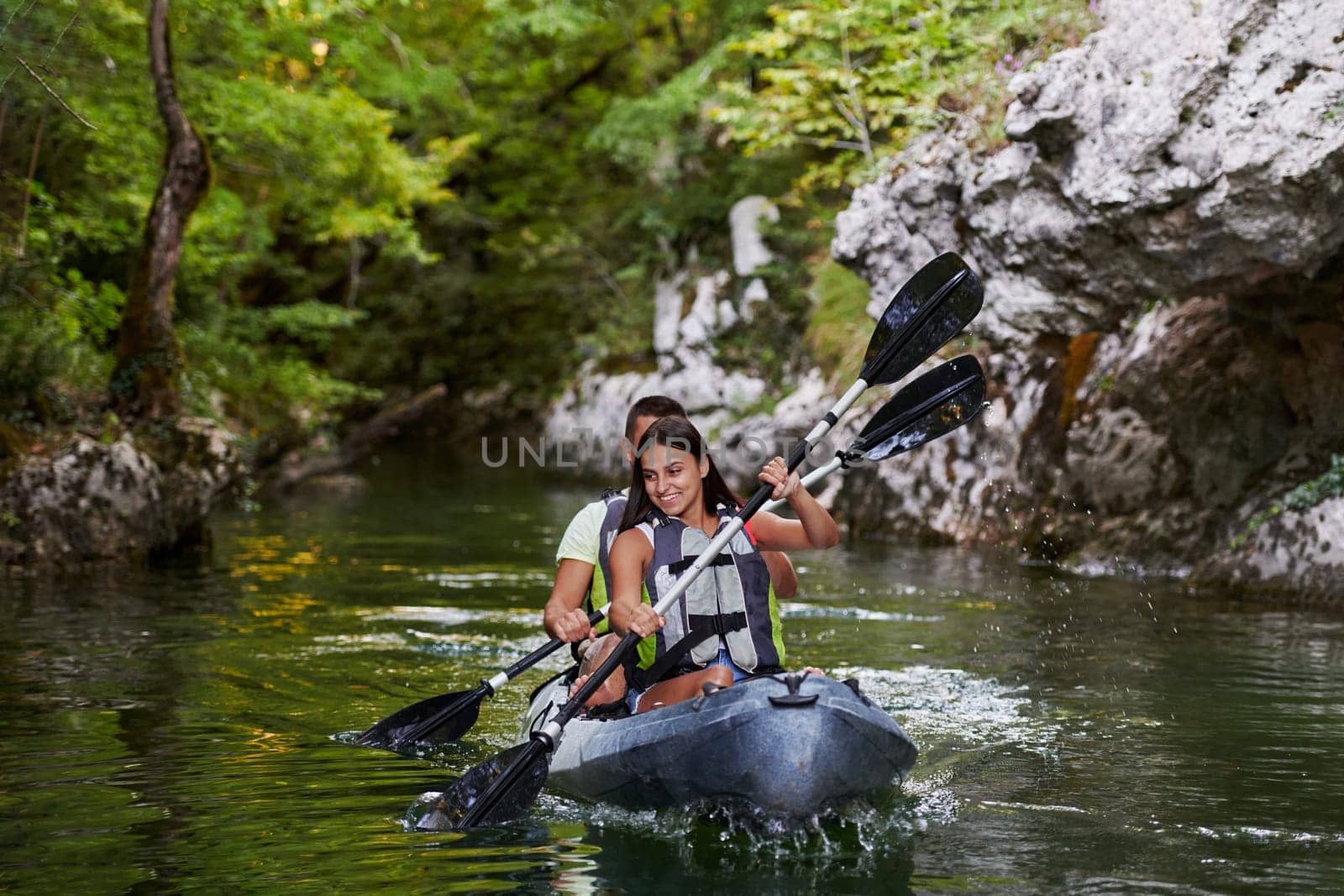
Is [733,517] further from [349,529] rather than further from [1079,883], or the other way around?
[349,529]

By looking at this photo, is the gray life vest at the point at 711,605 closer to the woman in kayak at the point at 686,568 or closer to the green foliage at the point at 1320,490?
the woman in kayak at the point at 686,568

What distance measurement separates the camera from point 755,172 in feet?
73.2

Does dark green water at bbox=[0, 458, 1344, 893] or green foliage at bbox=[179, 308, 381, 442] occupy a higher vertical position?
green foliage at bbox=[179, 308, 381, 442]

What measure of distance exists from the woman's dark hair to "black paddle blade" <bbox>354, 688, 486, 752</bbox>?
57.8 inches

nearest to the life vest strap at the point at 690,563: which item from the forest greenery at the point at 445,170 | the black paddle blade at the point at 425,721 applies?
the black paddle blade at the point at 425,721

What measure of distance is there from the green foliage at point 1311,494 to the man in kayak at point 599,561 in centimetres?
588

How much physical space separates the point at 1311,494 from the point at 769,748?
699 cm

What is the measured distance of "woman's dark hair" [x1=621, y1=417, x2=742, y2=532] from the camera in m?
4.84

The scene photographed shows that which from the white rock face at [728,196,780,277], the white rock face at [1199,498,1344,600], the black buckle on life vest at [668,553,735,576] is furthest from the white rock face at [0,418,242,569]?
the white rock face at [728,196,780,277]

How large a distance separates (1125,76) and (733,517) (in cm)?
525

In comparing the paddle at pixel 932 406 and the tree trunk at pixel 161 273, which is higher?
the tree trunk at pixel 161 273

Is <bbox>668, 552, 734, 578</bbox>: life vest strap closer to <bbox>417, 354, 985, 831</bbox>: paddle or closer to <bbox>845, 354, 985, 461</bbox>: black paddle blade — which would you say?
<bbox>417, 354, 985, 831</bbox>: paddle

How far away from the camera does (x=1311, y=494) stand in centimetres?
973

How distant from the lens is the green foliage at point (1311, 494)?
9562 millimetres
